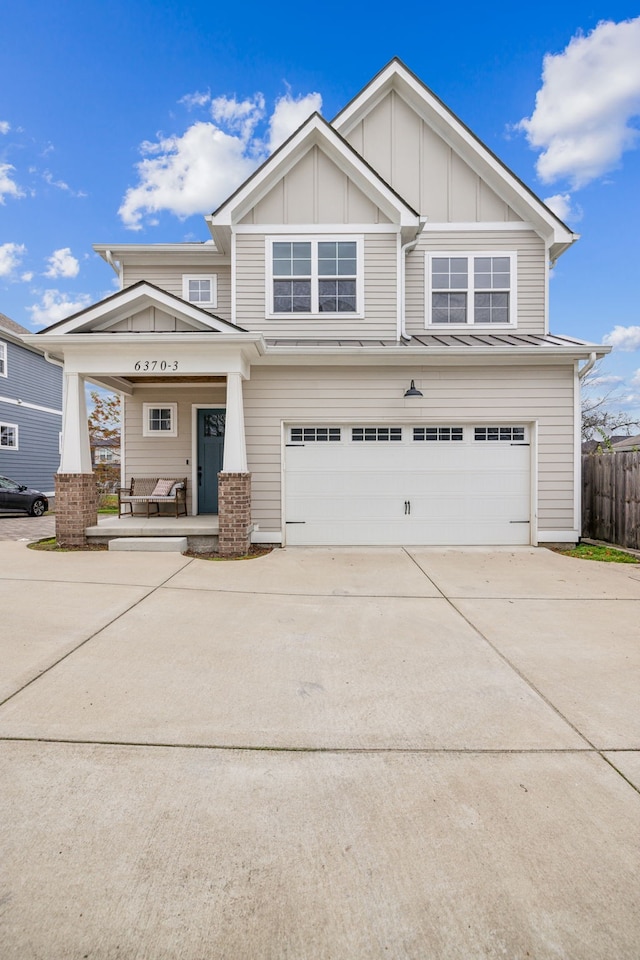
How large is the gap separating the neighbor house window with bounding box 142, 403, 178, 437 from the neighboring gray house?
9510 mm

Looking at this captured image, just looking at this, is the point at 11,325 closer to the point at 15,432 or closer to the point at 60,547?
the point at 15,432

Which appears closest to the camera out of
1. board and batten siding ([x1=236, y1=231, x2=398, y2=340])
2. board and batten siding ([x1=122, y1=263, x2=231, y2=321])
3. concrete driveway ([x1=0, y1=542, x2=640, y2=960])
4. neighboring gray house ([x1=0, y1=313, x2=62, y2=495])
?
concrete driveway ([x1=0, y1=542, x2=640, y2=960])

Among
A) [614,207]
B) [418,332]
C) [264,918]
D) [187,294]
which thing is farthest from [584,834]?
[614,207]

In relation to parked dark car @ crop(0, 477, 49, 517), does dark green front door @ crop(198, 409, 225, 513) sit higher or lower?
higher

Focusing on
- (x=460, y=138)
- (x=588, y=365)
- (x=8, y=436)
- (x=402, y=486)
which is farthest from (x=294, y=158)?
(x=8, y=436)

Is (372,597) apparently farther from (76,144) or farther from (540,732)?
(76,144)

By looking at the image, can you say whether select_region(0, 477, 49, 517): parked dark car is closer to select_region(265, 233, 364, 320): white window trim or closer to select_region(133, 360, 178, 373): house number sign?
select_region(133, 360, 178, 373): house number sign

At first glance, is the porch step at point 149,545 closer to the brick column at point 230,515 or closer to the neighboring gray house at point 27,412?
the brick column at point 230,515

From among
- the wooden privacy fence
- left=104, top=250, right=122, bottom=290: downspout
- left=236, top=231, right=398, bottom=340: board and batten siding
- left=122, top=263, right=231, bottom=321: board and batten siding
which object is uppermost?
left=104, top=250, right=122, bottom=290: downspout

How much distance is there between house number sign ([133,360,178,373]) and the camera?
8.36 metres

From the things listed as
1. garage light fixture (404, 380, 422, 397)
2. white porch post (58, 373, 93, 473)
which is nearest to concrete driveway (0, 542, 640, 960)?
white porch post (58, 373, 93, 473)

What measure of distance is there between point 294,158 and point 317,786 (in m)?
10.6

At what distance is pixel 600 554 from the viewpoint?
27.9 feet

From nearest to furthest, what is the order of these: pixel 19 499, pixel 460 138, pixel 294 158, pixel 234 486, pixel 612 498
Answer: pixel 234 486 → pixel 612 498 → pixel 294 158 → pixel 460 138 → pixel 19 499
